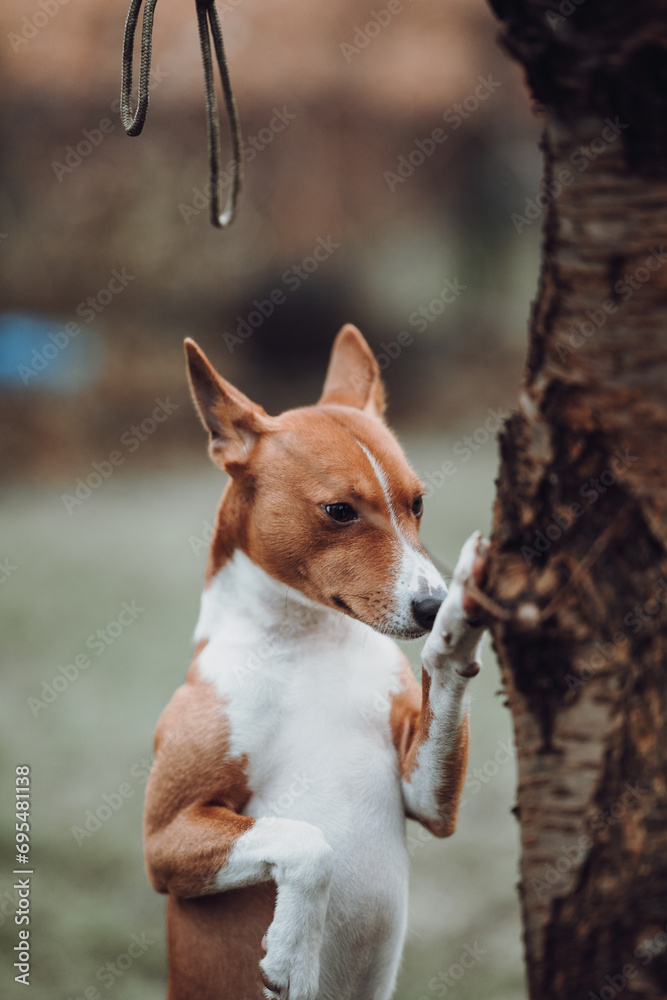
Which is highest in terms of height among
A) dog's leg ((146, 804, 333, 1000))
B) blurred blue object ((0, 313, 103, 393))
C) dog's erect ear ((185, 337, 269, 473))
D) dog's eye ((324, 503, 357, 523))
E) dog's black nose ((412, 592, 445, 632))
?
dog's erect ear ((185, 337, 269, 473))

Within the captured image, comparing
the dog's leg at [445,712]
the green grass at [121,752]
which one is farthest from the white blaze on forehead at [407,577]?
the green grass at [121,752]

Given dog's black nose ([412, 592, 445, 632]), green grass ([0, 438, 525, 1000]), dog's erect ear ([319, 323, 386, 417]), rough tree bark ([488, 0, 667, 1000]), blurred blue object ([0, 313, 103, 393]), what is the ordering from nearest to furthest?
rough tree bark ([488, 0, 667, 1000]) → dog's black nose ([412, 592, 445, 632]) → dog's erect ear ([319, 323, 386, 417]) → green grass ([0, 438, 525, 1000]) → blurred blue object ([0, 313, 103, 393])

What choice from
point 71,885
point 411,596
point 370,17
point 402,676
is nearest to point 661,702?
point 411,596

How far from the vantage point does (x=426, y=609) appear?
1.95 metres

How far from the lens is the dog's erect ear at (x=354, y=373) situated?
8.59 feet

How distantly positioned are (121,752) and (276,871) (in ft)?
11.2

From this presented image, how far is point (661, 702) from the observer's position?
4.59 ft

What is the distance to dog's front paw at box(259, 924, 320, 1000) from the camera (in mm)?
1846

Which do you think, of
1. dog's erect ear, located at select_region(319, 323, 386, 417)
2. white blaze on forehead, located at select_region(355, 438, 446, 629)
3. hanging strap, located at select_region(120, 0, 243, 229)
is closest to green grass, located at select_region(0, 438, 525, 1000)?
dog's erect ear, located at select_region(319, 323, 386, 417)

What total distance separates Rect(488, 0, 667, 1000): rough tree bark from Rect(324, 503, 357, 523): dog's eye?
0.65 m

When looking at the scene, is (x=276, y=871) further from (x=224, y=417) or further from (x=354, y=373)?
(x=354, y=373)

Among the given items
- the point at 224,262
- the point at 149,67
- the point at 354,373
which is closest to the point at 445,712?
the point at 354,373

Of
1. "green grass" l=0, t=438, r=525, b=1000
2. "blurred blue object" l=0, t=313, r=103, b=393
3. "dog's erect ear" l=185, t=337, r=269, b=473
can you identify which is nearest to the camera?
"dog's erect ear" l=185, t=337, r=269, b=473

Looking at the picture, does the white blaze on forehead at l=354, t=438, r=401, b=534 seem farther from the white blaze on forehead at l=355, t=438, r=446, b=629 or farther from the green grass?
the green grass
